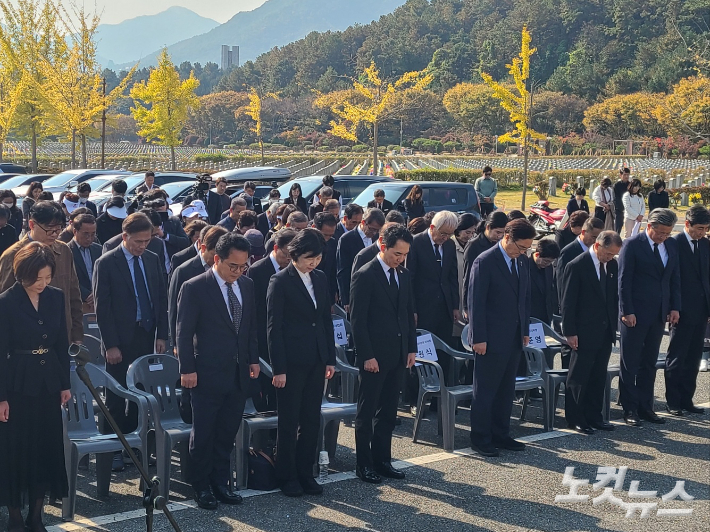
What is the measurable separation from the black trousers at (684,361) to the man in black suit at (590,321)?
1.14 m

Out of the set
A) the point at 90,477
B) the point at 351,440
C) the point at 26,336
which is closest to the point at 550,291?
the point at 351,440

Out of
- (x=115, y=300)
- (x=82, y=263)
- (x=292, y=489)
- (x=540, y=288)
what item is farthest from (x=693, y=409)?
(x=82, y=263)

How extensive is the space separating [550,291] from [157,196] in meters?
5.64

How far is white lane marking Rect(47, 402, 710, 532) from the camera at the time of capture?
18.3ft

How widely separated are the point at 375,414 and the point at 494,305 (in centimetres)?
145

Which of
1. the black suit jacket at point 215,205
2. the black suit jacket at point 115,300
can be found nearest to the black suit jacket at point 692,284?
the black suit jacket at point 115,300

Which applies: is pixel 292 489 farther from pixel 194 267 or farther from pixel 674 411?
pixel 674 411

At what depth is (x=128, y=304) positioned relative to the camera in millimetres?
6965

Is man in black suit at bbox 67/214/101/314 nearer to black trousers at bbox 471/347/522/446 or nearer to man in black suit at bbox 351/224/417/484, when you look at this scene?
man in black suit at bbox 351/224/417/484

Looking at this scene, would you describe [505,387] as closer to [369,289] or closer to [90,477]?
[369,289]

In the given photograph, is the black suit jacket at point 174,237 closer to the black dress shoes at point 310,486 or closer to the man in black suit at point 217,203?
the black dress shoes at point 310,486

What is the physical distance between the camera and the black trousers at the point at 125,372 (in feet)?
22.3

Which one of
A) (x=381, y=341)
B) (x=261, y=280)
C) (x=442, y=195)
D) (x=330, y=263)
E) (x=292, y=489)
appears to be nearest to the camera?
(x=292, y=489)

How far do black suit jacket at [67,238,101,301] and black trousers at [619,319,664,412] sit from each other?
5.40 metres
